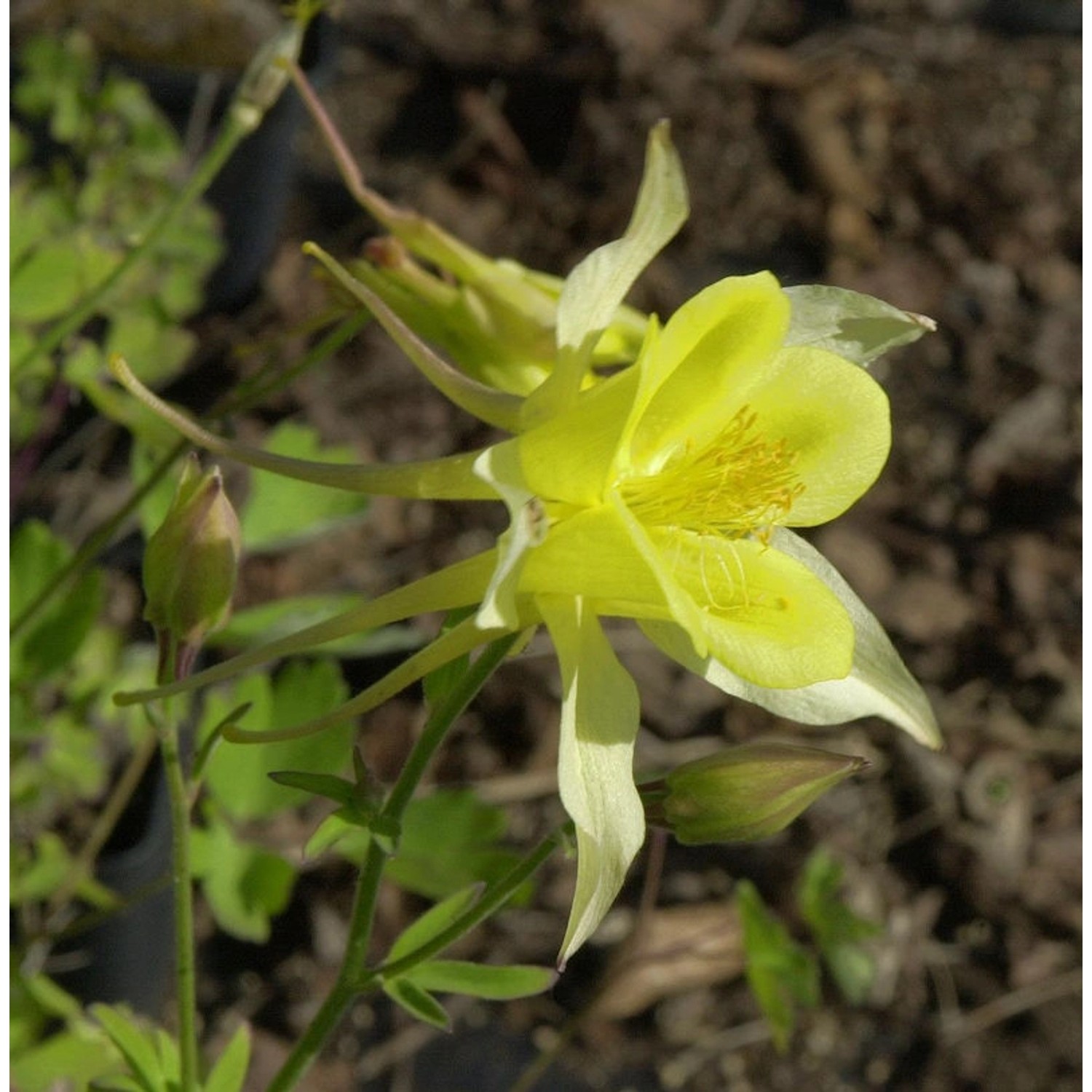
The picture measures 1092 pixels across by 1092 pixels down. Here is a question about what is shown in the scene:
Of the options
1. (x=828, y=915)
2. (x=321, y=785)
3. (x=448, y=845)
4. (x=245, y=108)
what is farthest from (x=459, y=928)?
(x=828, y=915)

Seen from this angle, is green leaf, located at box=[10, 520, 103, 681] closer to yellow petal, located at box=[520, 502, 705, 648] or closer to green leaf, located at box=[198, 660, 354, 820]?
green leaf, located at box=[198, 660, 354, 820]

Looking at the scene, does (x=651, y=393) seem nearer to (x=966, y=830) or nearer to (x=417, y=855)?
(x=417, y=855)

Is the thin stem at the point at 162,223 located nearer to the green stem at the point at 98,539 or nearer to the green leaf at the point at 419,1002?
the green stem at the point at 98,539

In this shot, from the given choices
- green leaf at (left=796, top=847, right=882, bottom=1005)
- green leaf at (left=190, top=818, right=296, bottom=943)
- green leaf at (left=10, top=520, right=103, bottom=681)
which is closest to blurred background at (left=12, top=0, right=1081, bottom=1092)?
green leaf at (left=796, top=847, right=882, bottom=1005)

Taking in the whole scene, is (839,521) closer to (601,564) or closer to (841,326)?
(841,326)

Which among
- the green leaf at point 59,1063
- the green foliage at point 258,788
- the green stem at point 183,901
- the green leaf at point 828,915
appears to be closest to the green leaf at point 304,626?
→ the green foliage at point 258,788
